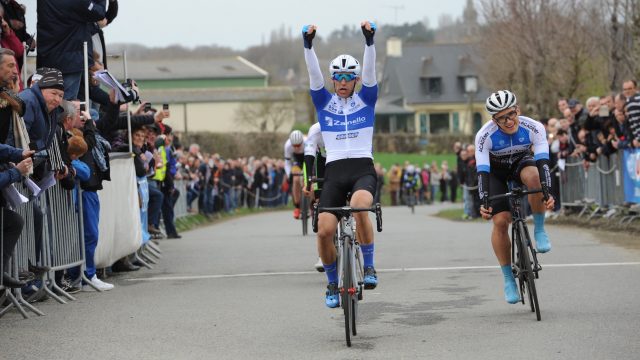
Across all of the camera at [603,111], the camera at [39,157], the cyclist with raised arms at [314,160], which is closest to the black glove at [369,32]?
the cyclist with raised arms at [314,160]

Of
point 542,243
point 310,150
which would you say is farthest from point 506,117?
point 310,150

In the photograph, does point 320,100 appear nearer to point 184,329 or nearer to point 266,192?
point 184,329

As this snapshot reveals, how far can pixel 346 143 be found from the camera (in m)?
10.5

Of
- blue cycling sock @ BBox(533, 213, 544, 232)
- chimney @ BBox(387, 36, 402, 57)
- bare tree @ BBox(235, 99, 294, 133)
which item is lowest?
blue cycling sock @ BBox(533, 213, 544, 232)

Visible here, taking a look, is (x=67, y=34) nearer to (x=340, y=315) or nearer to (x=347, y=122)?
(x=347, y=122)

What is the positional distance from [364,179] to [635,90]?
36.2 feet

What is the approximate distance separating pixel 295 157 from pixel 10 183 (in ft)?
29.7

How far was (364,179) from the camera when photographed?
A: 10234mm

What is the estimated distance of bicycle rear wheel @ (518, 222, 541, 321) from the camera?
10148 mm

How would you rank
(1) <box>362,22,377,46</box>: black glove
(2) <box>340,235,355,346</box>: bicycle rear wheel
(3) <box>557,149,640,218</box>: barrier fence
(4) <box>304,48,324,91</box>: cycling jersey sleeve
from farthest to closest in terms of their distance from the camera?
1. (3) <box>557,149,640,218</box>: barrier fence
2. (4) <box>304,48,324,91</box>: cycling jersey sleeve
3. (1) <box>362,22,377,46</box>: black glove
4. (2) <box>340,235,355,346</box>: bicycle rear wheel

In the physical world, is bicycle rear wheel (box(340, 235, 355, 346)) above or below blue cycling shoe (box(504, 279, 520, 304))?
above

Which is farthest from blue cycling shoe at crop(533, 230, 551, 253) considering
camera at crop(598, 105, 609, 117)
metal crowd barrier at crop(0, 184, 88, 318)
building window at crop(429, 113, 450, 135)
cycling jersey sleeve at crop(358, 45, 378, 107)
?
building window at crop(429, 113, 450, 135)

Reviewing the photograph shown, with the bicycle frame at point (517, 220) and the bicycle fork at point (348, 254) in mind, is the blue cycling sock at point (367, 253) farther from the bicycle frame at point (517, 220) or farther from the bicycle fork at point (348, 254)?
the bicycle frame at point (517, 220)

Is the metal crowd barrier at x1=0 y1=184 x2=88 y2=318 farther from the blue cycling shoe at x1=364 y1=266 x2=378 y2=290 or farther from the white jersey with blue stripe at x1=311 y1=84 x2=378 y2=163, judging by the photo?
the blue cycling shoe at x1=364 y1=266 x2=378 y2=290
